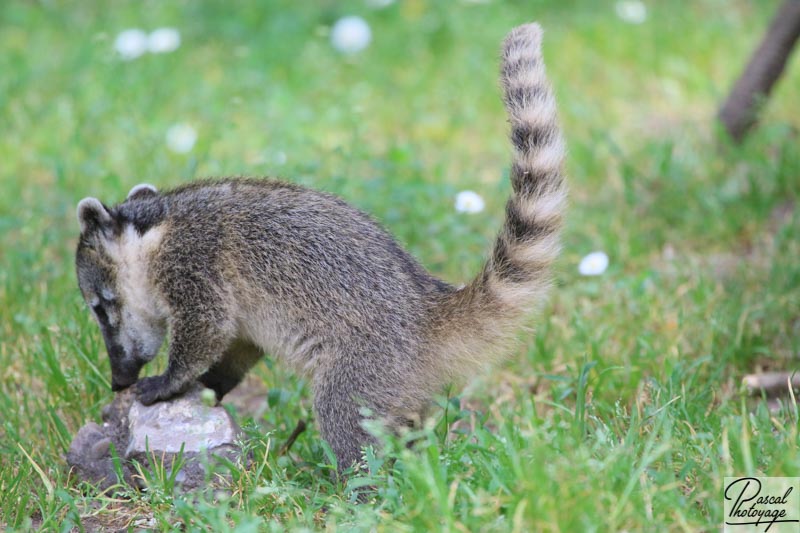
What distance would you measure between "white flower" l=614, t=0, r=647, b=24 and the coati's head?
19.1 ft

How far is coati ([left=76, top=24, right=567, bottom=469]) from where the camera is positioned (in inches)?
152

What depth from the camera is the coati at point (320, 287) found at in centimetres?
385

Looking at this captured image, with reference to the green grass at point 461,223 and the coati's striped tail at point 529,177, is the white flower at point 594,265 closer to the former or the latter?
the green grass at point 461,223

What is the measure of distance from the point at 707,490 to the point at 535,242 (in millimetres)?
1162

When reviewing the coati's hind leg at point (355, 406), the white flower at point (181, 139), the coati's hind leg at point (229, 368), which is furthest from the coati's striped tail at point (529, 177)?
the white flower at point (181, 139)

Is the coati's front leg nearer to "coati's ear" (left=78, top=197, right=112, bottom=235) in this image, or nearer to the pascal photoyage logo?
"coati's ear" (left=78, top=197, right=112, bottom=235)

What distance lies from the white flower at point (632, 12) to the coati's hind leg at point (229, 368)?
5.69 metres

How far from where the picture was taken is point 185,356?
415 cm

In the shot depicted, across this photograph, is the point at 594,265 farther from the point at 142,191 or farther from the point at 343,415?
the point at 142,191

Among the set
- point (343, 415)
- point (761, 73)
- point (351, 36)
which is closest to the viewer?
point (343, 415)

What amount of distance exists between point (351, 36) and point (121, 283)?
4.92 metres

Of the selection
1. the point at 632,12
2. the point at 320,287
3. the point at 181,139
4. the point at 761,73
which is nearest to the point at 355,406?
the point at 320,287

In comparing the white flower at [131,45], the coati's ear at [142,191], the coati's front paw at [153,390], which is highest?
the white flower at [131,45]

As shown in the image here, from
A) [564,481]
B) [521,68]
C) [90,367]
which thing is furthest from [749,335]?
[90,367]
